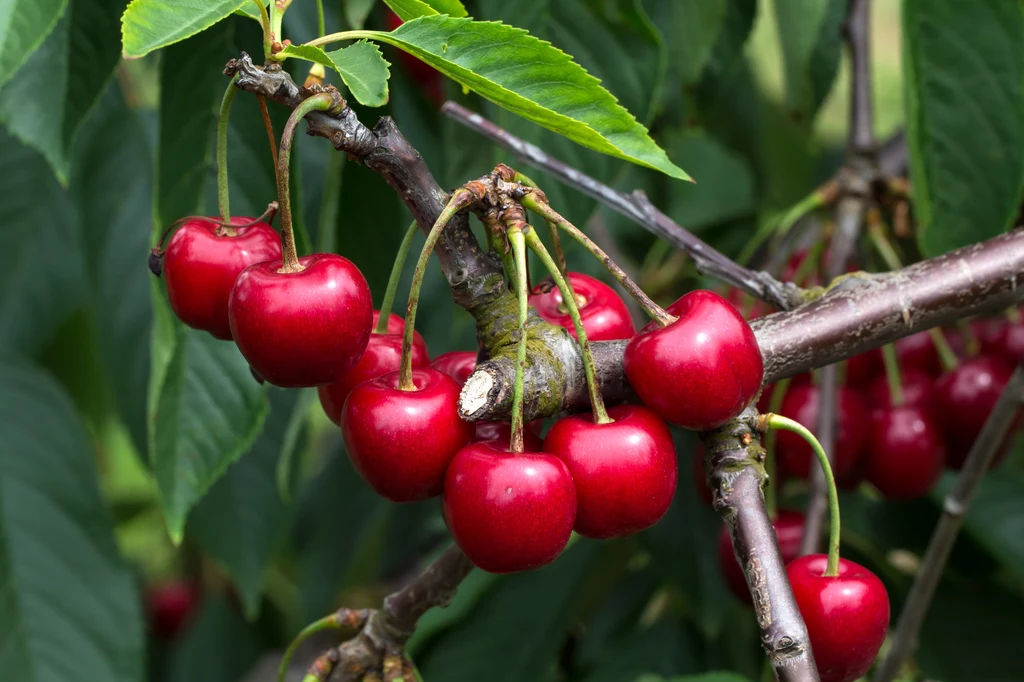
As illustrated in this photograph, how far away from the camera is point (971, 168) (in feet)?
3.25

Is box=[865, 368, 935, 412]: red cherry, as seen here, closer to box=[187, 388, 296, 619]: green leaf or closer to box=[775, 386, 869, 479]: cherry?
box=[775, 386, 869, 479]: cherry

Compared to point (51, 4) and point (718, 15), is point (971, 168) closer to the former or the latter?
point (718, 15)

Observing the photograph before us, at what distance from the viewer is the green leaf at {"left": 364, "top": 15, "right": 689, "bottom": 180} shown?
551 millimetres

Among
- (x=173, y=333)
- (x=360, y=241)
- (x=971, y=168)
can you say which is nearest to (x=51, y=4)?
(x=173, y=333)

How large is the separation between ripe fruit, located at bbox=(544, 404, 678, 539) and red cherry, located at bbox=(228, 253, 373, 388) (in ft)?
0.45

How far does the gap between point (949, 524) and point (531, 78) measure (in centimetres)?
52

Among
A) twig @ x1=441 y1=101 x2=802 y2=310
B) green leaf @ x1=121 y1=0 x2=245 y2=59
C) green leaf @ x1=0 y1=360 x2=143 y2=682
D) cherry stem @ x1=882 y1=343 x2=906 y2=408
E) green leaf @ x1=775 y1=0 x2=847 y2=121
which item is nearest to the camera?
green leaf @ x1=121 y1=0 x2=245 y2=59

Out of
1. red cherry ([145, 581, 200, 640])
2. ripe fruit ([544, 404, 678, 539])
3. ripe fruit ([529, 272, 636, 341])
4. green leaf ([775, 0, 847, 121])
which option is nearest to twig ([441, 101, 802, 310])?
ripe fruit ([529, 272, 636, 341])

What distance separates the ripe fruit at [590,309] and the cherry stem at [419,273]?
0.40 feet

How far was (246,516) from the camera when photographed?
1.34m

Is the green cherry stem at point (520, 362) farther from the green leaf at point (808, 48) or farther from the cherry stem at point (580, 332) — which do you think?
the green leaf at point (808, 48)

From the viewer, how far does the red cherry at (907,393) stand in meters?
1.10

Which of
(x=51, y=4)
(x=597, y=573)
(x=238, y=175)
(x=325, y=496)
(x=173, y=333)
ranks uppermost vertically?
(x=51, y=4)

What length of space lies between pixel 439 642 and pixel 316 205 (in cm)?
60
